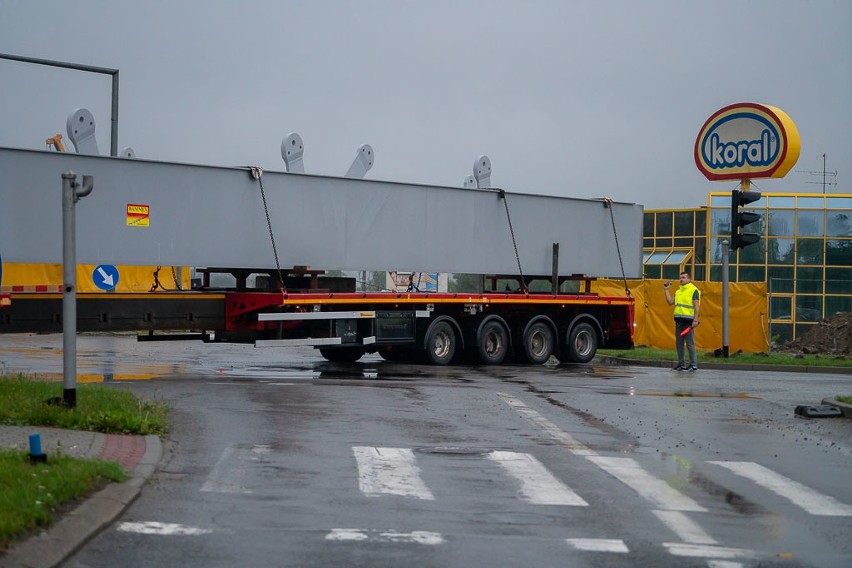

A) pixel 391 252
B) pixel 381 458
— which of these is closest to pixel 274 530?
pixel 381 458

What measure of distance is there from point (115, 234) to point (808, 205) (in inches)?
1670

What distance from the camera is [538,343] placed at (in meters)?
27.8

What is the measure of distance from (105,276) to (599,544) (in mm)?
15042

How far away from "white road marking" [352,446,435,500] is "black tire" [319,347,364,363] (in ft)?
48.1

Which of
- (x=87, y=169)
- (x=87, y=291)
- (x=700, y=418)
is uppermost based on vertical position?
(x=87, y=169)

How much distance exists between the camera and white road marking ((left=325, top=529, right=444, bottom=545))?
789 cm

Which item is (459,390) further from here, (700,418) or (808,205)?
(808,205)

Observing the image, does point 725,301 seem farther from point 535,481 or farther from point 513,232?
point 535,481

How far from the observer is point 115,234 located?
21.2 metres

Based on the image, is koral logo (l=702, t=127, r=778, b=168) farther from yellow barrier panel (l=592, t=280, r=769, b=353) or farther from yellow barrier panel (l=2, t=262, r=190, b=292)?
yellow barrier panel (l=2, t=262, r=190, b=292)

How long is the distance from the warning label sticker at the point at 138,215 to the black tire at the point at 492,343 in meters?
7.93

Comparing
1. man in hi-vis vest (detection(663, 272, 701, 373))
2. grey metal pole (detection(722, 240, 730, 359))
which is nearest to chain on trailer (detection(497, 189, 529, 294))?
man in hi-vis vest (detection(663, 272, 701, 373))

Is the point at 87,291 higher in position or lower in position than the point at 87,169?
lower

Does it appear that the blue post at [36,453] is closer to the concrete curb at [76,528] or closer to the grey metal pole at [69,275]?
the concrete curb at [76,528]
